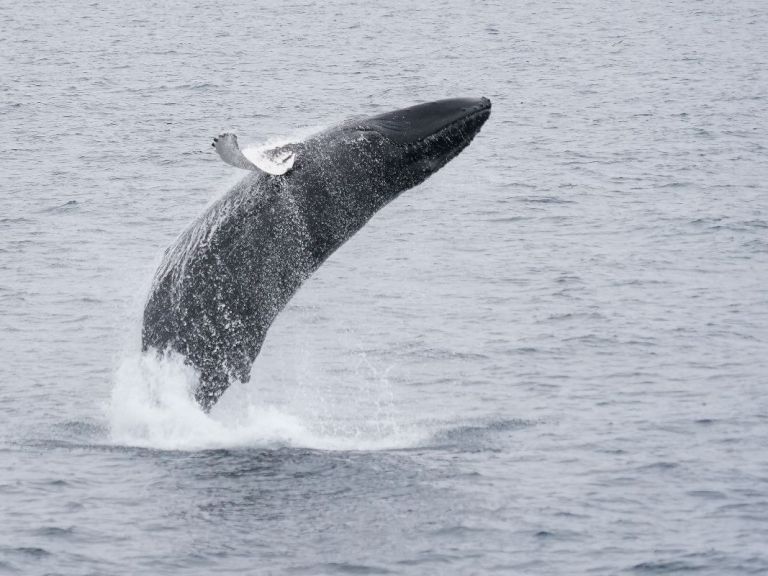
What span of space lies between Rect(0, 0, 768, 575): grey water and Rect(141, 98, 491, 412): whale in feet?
2.98

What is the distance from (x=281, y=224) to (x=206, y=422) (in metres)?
3.30

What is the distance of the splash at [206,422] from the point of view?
823 inches

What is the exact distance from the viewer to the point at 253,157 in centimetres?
1862

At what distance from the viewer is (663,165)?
49062 mm

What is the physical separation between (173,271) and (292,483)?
328cm

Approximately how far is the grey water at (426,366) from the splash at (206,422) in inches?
2.3

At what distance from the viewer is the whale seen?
65.7 feet

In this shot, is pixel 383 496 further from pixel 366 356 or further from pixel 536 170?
pixel 536 170

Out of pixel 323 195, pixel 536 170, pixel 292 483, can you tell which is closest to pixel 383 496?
pixel 292 483

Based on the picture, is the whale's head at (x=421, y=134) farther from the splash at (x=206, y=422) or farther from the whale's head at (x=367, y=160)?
the splash at (x=206, y=422)

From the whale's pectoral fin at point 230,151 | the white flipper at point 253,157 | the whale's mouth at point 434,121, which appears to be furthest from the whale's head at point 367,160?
the whale's pectoral fin at point 230,151

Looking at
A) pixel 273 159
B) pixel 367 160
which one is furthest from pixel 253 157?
pixel 367 160

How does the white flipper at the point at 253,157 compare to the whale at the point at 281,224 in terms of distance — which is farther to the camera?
the whale at the point at 281,224

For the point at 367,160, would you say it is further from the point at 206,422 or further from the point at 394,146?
the point at 206,422
